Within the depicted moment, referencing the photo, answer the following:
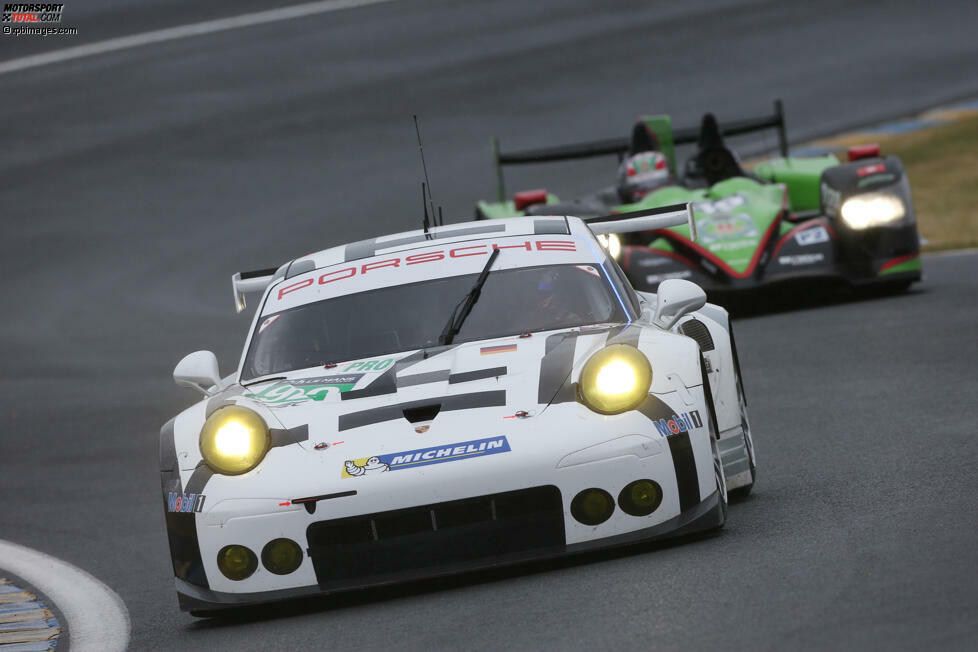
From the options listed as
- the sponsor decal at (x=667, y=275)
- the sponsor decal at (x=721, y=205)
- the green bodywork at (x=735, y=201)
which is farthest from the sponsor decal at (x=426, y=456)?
the sponsor decal at (x=721, y=205)

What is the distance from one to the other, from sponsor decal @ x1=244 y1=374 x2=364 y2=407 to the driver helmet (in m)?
9.08

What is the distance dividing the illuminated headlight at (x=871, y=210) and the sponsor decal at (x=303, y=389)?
7.72m

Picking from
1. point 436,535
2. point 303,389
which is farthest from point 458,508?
point 303,389

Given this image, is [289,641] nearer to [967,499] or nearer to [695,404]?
[695,404]

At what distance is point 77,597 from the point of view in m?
6.17

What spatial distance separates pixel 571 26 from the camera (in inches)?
1356

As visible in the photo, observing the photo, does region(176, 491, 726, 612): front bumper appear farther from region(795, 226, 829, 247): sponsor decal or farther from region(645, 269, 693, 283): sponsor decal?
region(795, 226, 829, 247): sponsor decal

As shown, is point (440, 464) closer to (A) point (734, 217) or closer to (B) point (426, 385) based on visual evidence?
(B) point (426, 385)

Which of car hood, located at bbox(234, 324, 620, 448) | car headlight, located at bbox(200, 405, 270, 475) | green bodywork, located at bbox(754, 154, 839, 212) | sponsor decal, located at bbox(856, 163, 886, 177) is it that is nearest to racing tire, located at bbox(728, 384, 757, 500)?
car hood, located at bbox(234, 324, 620, 448)

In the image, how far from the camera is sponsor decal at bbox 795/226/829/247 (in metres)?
12.7

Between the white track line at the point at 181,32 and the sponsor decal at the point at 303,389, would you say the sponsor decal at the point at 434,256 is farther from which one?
the white track line at the point at 181,32

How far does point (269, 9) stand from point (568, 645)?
35211mm

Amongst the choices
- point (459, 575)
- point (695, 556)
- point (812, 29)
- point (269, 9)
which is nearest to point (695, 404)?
point (695, 556)

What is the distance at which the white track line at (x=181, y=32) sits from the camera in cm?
3450
